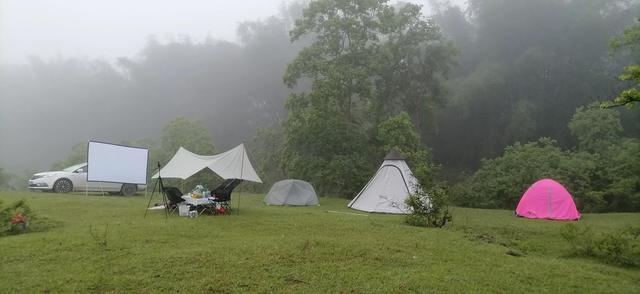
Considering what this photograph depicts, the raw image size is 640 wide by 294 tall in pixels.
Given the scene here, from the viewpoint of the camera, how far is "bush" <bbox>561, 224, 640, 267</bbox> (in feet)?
20.3

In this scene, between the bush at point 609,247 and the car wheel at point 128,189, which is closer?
the bush at point 609,247

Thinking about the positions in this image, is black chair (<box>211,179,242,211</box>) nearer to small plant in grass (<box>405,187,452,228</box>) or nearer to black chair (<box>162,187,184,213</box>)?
black chair (<box>162,187,184,213</box>)

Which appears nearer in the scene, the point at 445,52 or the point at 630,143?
the point at 630,143

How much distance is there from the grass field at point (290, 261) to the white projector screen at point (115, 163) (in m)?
4.82

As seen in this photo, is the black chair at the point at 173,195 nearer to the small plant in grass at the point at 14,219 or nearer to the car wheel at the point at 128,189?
the small plant in grass at the point at 14,219

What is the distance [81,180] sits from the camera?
49.3ft

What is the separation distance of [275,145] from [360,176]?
23.4ft

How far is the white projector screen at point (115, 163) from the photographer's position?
13101mm

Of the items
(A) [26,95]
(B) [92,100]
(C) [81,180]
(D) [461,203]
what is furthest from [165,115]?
(D) [461,203]

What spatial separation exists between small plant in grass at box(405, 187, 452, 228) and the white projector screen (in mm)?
9133

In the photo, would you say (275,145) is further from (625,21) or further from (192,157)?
(625,21)

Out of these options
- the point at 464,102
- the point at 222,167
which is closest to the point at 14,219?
the point at 222,167

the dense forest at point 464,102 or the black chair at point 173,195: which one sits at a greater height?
the dense forest at point 464,102

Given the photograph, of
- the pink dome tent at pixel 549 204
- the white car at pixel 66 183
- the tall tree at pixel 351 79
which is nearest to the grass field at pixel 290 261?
the pink dome tent at pixel 549 204
